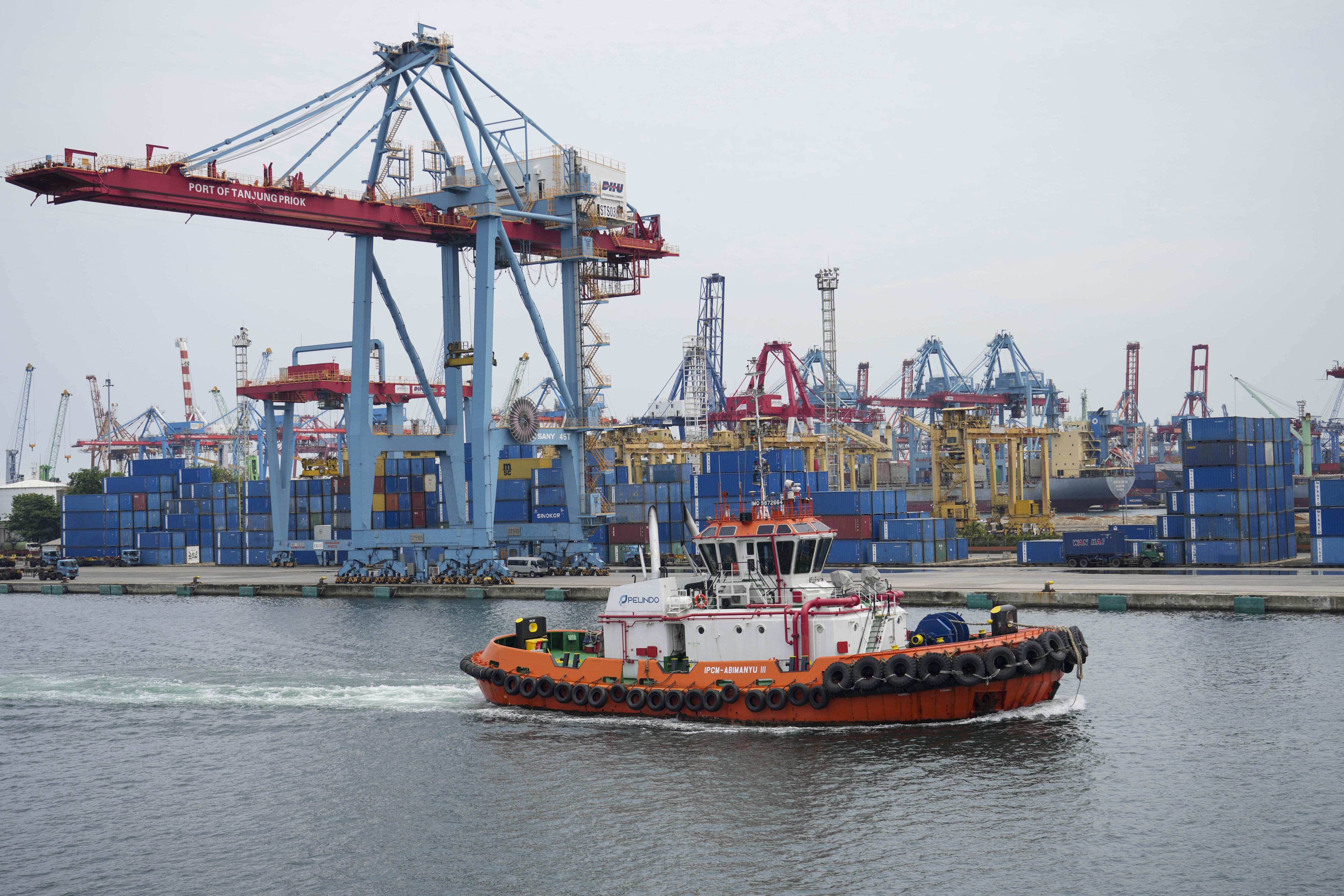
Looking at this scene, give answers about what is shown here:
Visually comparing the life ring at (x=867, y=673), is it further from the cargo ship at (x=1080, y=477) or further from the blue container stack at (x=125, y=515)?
the cargo ship at (x=1080, y=477)

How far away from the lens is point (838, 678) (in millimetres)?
22484

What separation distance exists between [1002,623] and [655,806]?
28.0ft

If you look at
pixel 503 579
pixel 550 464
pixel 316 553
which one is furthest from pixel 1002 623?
pixel 316 553

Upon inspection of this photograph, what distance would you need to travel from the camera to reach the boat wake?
27.9 metres

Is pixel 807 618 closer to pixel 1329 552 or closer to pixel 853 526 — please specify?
pixel 1329 552

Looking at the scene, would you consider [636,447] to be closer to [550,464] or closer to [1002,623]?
[550,464]

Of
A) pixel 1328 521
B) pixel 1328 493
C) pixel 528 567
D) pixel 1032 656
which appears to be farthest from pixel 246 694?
pixel 1328 521

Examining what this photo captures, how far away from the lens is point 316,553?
78.8 meters

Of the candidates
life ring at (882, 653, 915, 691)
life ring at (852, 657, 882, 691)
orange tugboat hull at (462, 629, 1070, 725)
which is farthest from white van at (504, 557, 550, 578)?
life ring at (882, 653, 915, 691)

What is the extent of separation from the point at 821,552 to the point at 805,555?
0.46m

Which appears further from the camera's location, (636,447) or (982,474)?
(982,474)

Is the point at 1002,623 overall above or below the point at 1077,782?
above

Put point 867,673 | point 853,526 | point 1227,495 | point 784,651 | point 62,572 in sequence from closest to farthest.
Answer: point 867,673
point 784,651
point 1227,495
point 853,526
point 62,572

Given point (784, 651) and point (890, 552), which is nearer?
point (784, 651)
